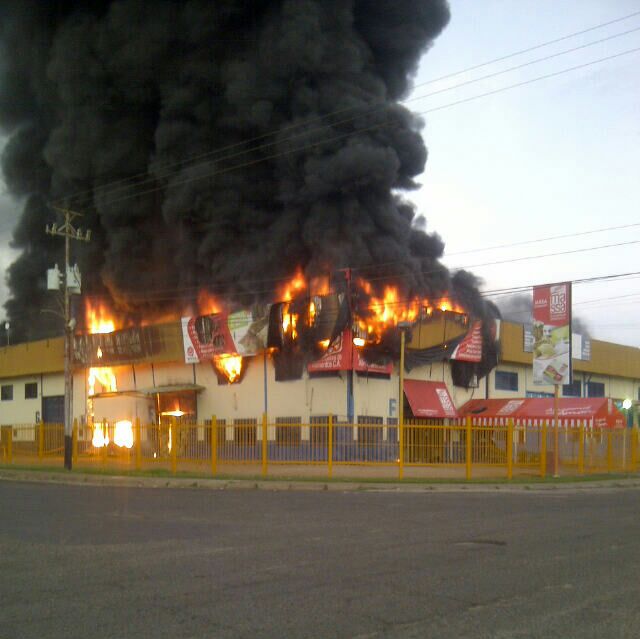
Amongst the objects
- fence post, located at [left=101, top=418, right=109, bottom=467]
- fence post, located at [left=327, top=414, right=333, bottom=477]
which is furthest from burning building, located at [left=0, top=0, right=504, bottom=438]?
fence post, located at [left=327, top=414, right=333, bottom=477]

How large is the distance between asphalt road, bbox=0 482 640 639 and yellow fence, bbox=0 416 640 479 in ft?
26.2

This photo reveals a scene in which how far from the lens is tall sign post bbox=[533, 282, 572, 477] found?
2314cm

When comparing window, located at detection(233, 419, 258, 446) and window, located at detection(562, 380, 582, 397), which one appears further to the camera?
window, located at detection(562, 380, 582, 397)

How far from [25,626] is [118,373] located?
34.6 m

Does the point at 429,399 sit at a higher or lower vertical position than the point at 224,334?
lower

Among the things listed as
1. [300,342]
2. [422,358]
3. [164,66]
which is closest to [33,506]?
[300,342]

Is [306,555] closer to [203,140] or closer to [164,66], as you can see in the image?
[203,140]

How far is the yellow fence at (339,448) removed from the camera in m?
23.5

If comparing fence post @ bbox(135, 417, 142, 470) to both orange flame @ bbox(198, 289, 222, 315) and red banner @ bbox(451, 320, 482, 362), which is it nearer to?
orange flame @ bbox(198, 289, 222, 315)

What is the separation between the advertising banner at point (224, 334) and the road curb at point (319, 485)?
9.68 m

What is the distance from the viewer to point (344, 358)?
29.6m

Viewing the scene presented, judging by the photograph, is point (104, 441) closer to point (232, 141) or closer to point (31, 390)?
point (232, 141)

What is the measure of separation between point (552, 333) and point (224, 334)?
14130mm

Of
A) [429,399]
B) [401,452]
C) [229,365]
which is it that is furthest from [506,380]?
[401,452]
